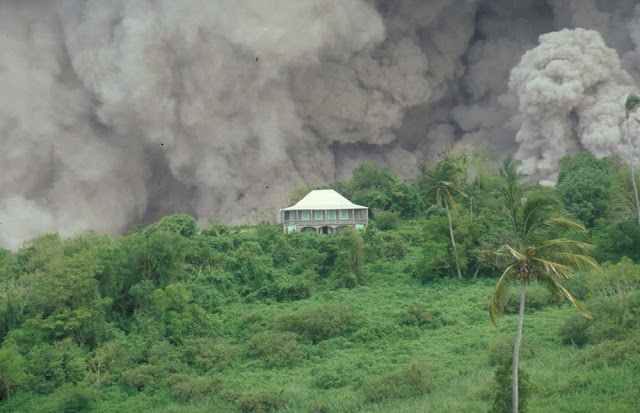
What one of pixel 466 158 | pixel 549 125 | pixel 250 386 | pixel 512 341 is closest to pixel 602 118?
pixel 549 125

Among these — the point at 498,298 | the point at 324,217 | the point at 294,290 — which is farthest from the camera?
the point at 324,217

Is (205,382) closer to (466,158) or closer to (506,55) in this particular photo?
(466,158)

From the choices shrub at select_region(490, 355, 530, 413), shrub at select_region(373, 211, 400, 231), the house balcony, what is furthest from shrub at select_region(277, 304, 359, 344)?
the house balcony

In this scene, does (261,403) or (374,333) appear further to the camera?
(374,333)

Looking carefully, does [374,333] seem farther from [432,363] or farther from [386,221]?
[386,221]

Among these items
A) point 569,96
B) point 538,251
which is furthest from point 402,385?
point 569,96
